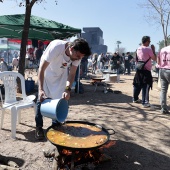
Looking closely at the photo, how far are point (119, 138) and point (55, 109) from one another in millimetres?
1858

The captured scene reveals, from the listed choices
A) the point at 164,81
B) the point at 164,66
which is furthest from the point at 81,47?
the point at 164,81

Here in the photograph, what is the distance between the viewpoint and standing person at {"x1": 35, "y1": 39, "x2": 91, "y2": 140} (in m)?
3.13

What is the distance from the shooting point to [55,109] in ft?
9.39

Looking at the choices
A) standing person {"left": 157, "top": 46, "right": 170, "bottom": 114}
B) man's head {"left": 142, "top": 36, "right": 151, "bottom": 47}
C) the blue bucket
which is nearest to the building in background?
man's head {"left": 142, "top": 36, "right": 151, "bottom": 47}

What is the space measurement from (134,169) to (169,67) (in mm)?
3182

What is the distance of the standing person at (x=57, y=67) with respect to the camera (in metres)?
3.13

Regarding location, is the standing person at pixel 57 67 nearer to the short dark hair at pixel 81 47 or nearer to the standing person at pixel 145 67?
the short dark hair at pixel 81 47

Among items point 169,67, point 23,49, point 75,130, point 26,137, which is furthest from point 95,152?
point 23,49

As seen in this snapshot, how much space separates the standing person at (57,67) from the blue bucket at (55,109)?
0.41 feet

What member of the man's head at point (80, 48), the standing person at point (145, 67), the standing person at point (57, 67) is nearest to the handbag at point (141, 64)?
the standing person at point (145, 67)

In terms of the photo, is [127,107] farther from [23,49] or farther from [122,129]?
[23,49]

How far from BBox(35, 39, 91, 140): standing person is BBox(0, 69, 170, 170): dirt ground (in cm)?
70

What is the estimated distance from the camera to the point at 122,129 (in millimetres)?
4766

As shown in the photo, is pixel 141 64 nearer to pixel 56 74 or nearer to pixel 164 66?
pixel 164 66
